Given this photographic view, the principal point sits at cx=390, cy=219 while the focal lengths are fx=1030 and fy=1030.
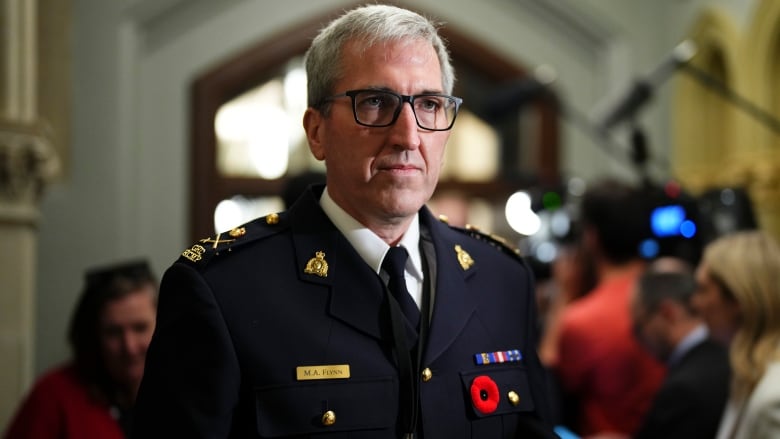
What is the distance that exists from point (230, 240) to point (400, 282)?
0.24 m

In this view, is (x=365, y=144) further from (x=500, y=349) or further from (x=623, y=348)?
(x=623, y=348)

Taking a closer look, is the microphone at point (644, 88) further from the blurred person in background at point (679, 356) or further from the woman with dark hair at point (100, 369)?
the woman with dark hair at point (100, 369)

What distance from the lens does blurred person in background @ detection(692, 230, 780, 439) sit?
215 cm

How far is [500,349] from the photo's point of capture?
146 cm

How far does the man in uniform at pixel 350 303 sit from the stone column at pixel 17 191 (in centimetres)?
154

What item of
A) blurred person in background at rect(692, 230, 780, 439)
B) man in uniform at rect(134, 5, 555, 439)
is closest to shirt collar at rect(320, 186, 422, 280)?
man in uniform at rect(134, 5, 555, 439)

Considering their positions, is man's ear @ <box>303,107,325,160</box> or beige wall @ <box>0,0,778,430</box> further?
beige wall @ <box>0,0,778,430</box>

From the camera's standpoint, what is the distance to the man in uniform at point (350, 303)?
4.23 ft

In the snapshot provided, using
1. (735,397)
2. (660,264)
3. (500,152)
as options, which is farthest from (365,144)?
(500,152)

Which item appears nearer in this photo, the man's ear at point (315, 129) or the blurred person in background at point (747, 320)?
the man's ear at point (315, 129)

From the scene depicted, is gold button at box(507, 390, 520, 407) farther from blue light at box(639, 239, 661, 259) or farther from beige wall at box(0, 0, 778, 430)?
beige wall at box(0, 0, 778, 430)

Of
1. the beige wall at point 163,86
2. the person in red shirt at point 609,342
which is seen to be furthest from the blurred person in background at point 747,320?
the beige wall at point 163,86

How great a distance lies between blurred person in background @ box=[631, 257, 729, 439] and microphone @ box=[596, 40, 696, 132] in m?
1.22

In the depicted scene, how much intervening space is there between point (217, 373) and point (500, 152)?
5566 millimetres
